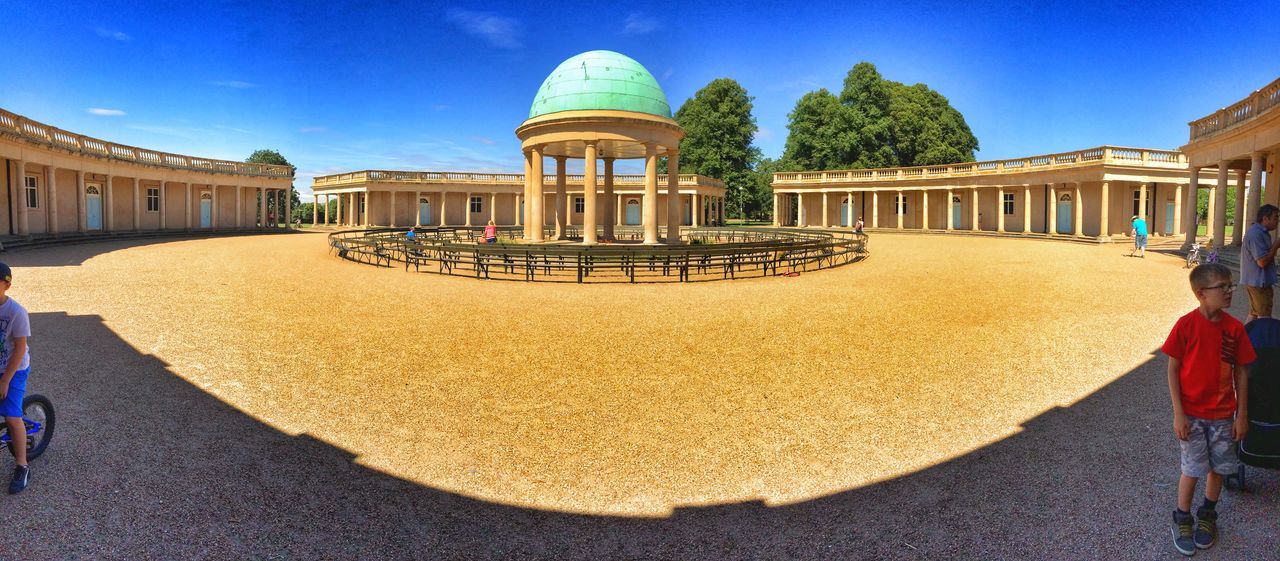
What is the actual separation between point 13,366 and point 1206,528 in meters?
7.96

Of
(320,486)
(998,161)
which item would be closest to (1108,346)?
(320,486)

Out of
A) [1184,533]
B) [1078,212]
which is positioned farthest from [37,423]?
[1078,212]

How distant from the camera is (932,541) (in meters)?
4.14

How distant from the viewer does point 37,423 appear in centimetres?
530

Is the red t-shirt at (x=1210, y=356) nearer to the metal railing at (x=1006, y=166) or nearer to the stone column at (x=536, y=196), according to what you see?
the stone column at (x=536, y=196)

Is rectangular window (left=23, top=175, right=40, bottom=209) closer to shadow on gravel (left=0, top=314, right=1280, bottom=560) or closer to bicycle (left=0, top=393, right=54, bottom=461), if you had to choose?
shadow on gravel (left=0, top=314, right=1280, bottom=560)

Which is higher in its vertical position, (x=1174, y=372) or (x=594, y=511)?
(x=1174, y=372)

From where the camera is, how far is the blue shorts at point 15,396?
15.7ft

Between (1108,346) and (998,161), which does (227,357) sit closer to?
(1108,346)

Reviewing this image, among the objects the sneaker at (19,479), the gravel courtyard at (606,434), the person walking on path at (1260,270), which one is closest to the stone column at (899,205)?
the gravel courtyard at (606,434)

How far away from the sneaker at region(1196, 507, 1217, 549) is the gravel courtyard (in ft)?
0.47

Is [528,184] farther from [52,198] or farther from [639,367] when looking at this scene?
[52,198]

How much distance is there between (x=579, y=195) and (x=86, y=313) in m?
50.0

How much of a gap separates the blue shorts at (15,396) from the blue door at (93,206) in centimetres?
3945
